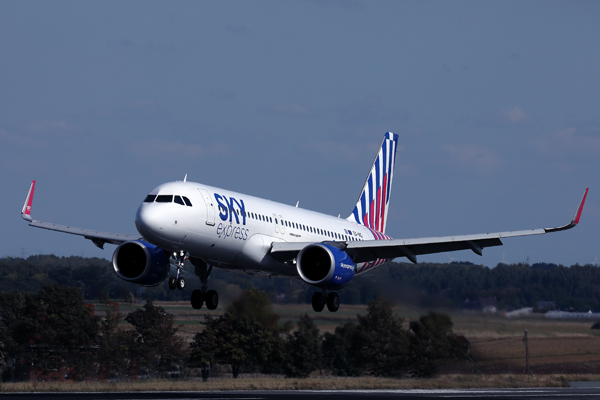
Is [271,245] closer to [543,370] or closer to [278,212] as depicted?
[278,212]

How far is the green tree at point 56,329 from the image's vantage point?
84.5 meters

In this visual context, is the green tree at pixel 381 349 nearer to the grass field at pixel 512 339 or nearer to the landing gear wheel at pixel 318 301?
the grass field at pixel 512 339

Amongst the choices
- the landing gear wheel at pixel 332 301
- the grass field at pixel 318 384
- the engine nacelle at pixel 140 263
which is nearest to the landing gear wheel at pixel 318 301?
the landing gear wheel at pixel 332 301

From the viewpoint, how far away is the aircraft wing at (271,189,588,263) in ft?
115

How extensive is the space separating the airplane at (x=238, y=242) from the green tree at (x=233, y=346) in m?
42.7

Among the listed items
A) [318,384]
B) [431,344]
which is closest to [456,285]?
[431,344]

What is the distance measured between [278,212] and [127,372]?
50261 mm

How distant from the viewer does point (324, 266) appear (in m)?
35.6

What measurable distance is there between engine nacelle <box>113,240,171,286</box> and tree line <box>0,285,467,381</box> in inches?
1647

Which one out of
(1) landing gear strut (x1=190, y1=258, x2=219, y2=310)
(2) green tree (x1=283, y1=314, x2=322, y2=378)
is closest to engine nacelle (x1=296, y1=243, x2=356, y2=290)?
(1) landing gear strut (x1=190, y1=258, x2=219, y2=310)

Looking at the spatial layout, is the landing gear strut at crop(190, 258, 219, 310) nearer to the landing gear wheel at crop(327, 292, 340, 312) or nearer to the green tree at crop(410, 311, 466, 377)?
the landing gear wheel at crop(327, 292, 340, 312)

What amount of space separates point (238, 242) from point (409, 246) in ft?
28.7

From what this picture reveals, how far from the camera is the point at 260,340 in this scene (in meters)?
83.5

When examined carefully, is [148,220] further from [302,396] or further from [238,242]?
[302,396]
